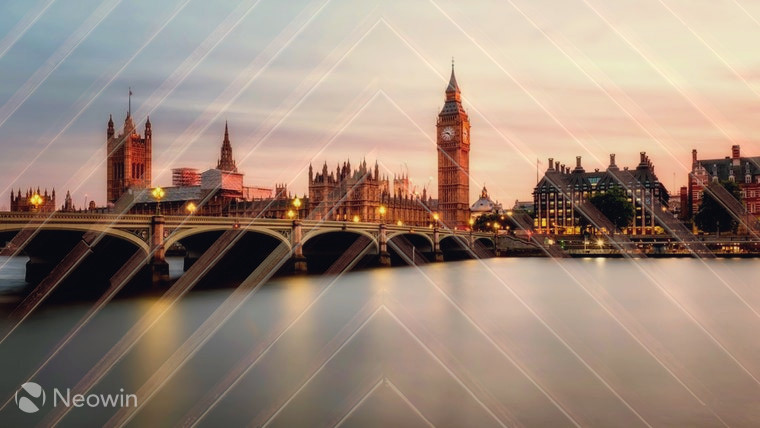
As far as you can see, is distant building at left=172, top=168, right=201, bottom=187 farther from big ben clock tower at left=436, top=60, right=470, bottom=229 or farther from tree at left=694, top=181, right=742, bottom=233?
tree at left=694, top=181, right=742, bottom=233

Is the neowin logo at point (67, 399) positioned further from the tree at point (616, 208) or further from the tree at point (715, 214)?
the tree at point (616, 208)

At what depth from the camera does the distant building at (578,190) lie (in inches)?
5182

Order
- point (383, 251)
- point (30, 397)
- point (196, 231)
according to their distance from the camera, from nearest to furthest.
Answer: point (30, 397) < point (196, 231) < point (383, 251)

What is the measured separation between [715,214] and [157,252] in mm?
82478

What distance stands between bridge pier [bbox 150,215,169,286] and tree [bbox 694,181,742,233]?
80866mm

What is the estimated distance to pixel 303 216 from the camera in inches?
4417

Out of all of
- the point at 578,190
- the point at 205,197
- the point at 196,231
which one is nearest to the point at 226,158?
the point at 205,197

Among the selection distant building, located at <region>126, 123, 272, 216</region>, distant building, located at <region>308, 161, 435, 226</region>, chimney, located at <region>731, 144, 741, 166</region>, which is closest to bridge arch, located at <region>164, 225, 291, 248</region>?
distant building, located at <region>308, 161, 435, 226</region>

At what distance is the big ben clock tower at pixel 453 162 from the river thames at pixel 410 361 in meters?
115

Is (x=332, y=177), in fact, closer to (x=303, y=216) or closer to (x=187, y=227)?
(x=303, y=216)

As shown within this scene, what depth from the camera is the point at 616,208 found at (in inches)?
3964

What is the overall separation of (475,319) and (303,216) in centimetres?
8832

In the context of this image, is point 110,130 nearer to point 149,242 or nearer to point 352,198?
point 352,198

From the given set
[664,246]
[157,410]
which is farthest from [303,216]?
[157,410]
